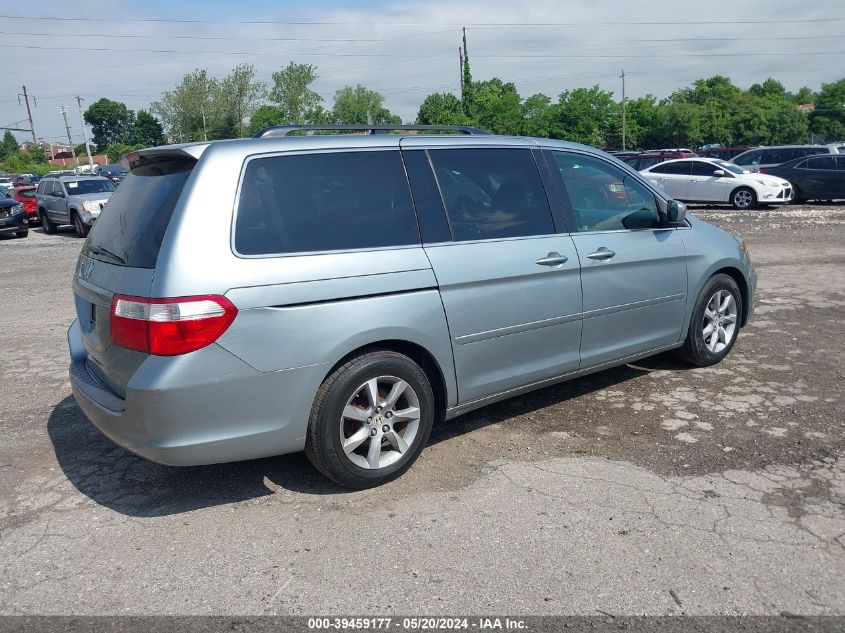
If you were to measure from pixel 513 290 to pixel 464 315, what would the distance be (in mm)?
403

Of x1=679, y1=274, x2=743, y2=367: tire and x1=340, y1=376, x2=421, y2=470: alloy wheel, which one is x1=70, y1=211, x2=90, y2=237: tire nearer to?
x1=679, y1=274, x2=743, y2=367: tire

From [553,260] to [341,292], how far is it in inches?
60.7

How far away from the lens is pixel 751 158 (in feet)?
81.0

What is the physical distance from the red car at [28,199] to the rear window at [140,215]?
22340mm

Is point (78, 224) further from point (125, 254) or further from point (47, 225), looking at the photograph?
point (125, 254)

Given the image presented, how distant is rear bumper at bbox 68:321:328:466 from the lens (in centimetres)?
348

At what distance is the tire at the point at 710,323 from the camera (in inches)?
229

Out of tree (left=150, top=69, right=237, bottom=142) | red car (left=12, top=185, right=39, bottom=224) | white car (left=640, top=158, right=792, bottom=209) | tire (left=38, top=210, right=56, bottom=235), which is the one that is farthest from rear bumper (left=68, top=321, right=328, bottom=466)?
tree (left=150, top=69, right=237, bottom=142)

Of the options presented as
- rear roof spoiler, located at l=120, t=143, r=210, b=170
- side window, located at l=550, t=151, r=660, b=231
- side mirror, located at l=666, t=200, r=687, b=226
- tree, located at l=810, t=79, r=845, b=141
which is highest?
rear roof spoiler, located at l=120, t=143, r=210, b=170

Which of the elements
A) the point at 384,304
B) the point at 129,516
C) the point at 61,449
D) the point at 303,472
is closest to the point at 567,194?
the point at 384,304

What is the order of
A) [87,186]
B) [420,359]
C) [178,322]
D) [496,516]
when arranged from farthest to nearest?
[87,186] → [420,359] → [496,516] → [178,322]

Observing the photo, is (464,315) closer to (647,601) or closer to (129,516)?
(647,601)

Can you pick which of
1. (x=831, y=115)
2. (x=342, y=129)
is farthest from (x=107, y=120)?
(x=342, y=129)

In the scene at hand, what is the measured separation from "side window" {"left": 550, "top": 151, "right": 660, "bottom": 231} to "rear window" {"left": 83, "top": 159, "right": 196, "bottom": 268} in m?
2.51
